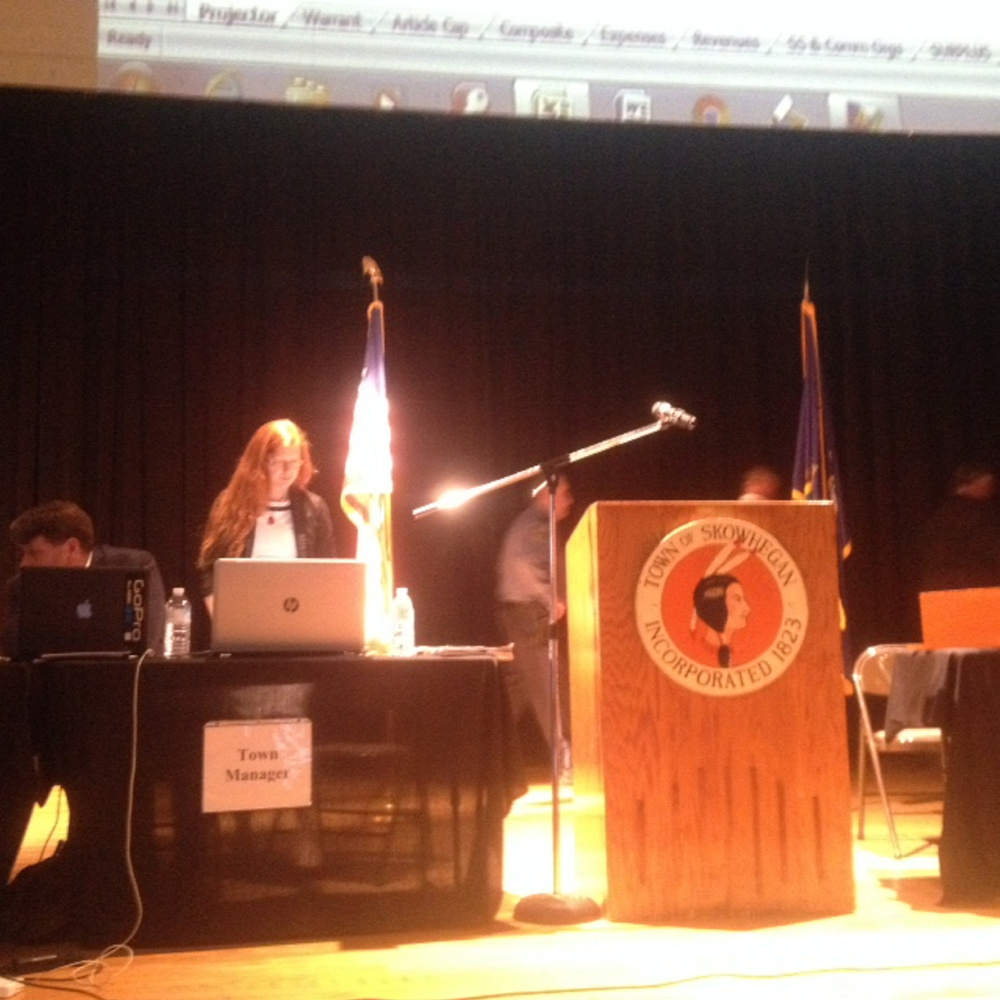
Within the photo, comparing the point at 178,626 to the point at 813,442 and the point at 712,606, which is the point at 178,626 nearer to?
the point at 712,606

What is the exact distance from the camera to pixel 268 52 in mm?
4008

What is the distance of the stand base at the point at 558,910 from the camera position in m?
2.47

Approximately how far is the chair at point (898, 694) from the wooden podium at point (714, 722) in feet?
1.31

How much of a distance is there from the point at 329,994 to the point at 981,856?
1.58 metres

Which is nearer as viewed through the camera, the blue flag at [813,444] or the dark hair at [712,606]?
the dark hair at [712,606]

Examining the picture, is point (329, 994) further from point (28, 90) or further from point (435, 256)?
point (28, 90)

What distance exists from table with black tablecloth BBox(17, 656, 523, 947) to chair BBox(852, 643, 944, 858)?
3.59 feet

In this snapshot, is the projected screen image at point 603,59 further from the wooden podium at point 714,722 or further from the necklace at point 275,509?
the wooden podium at point 714,722

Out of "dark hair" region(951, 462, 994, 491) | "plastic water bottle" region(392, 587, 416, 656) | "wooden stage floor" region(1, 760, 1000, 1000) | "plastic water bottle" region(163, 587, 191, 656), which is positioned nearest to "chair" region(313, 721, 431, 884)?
"wooden stage floor" region(1, 760, 1000, 1000)

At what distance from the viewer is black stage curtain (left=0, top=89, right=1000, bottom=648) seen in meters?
5.30

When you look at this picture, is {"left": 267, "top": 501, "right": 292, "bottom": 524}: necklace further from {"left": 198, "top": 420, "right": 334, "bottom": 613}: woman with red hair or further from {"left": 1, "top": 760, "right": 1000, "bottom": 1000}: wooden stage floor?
{"left": 1, "top": 760, "right": 1000, "bottom": 1000}: wooden stage floor

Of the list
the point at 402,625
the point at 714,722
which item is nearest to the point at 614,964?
the point at 714,722

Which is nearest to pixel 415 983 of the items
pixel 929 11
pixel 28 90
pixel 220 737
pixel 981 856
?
pixel 220 737

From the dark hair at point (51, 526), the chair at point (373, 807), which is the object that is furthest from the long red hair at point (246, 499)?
the chair at point (373, 807)
